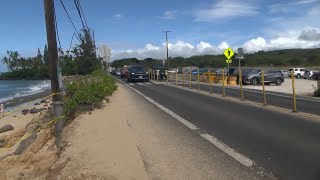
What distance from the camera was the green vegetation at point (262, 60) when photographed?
5571 inches

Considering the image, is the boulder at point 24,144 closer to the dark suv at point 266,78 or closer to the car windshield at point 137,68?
the dark suv at point 266,78

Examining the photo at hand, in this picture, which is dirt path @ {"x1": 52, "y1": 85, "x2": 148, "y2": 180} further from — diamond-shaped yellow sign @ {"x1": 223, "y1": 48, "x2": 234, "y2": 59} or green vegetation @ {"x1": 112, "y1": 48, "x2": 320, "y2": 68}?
green vegetation @ {"x1": 112, "y1": 48, "x2": 320, "y2": 68}

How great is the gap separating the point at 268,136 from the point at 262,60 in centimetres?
14972

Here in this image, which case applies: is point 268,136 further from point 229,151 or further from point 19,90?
point 19,90

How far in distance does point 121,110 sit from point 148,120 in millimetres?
3471

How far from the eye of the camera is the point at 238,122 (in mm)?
13414

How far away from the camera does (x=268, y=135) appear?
36.0 feet

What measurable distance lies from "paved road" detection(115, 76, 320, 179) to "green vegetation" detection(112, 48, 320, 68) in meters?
108

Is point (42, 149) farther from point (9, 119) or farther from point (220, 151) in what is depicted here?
point (9, 119)

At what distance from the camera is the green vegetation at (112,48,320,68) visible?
5571 inches

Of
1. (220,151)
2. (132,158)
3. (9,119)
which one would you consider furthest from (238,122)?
(9,119)

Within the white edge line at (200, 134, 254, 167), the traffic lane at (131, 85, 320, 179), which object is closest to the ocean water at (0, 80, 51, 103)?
the traffic lane at (131, 85, 320, 179)

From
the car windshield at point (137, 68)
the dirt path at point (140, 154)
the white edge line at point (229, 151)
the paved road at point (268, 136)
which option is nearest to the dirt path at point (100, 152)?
the dirt path at point (140, 154)

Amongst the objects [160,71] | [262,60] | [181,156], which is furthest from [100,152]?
[262,60]
